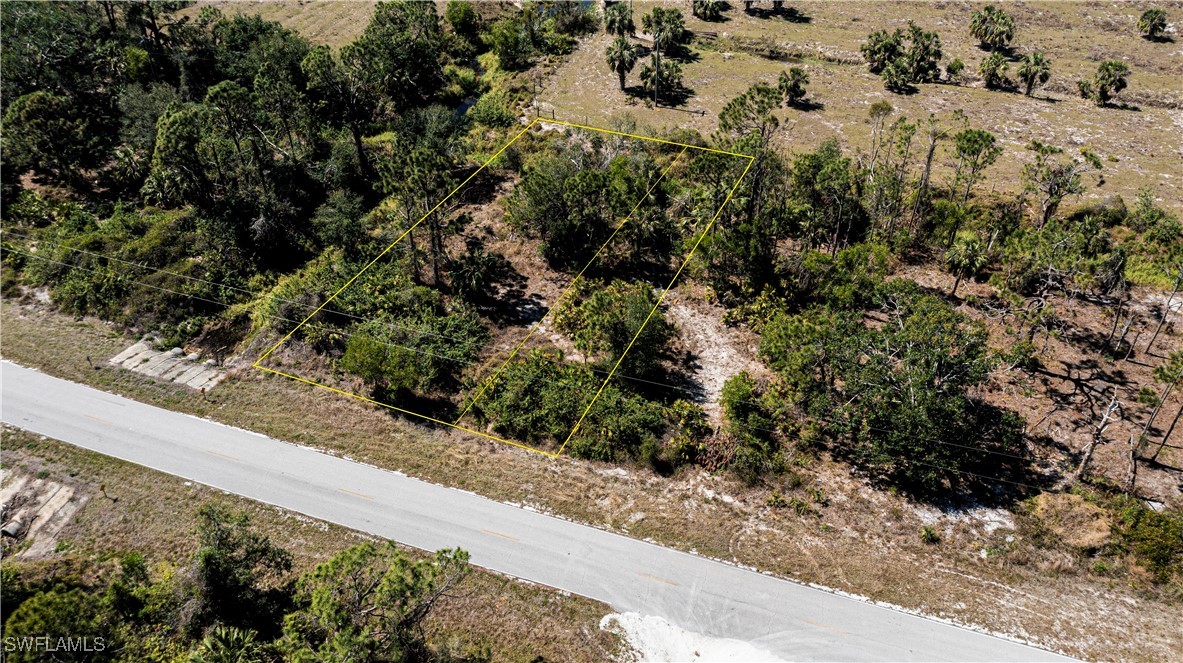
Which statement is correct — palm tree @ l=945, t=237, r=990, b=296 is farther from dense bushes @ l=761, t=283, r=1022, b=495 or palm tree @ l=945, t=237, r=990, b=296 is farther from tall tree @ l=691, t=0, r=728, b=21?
tall tree @ l=691, t=0, r=728, b=21

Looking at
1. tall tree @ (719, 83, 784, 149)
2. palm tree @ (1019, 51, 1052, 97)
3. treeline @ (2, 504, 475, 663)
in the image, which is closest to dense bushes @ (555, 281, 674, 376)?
tall tree @ (719, 83, 784, 149)

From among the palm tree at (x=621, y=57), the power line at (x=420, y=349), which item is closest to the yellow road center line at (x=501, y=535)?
the power line at (x=420, y=349)

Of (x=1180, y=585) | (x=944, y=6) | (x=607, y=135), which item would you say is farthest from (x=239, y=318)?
(x=944, y=6)

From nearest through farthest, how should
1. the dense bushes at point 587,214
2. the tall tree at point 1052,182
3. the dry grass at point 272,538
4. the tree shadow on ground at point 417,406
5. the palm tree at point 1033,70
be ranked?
1. the dry grass at point 272,538
2. the tree shadow on ground at point 417,406
3. the tall tree at point 1052,182
4. the dense bushes at point 587,214
5. the palm tree at point 1033,70

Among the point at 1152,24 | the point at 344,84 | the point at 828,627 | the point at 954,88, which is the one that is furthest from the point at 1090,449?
the point at 1152,24

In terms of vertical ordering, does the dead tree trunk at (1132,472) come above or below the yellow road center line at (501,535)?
above

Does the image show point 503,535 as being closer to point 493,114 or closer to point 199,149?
point 199,149

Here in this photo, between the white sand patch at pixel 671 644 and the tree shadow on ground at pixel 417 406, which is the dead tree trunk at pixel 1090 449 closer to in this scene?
the white sand patch at pixel 671 644
